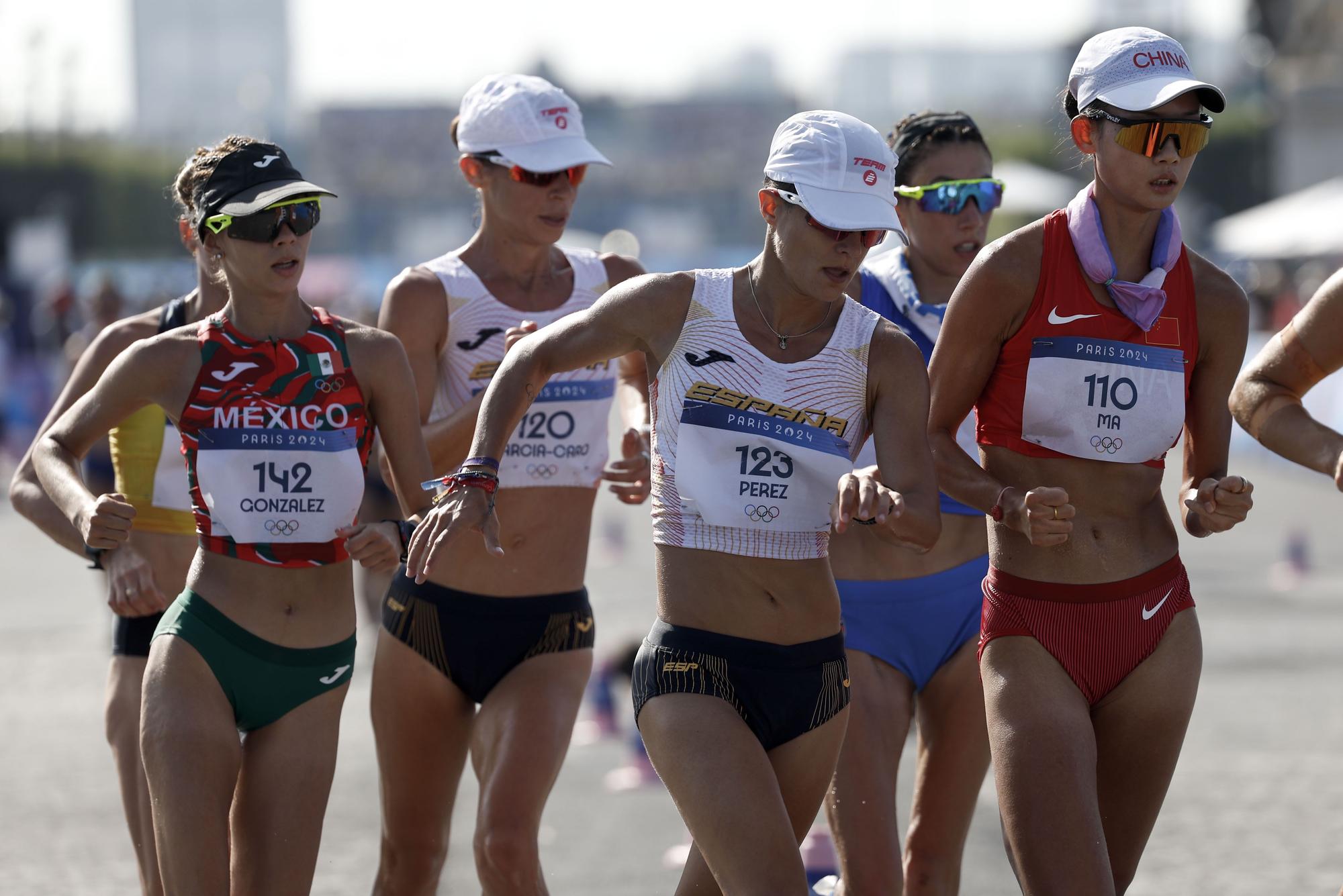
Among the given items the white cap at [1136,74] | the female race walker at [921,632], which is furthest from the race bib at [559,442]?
the white cap at [1136,74]

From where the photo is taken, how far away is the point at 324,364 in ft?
14.8

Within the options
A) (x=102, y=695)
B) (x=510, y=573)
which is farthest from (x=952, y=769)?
(x=102, y=695)

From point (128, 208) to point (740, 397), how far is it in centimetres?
6516

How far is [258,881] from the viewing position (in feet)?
14.0

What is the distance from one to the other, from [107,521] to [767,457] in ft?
4.95

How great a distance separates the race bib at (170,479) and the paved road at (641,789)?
79.5 inches

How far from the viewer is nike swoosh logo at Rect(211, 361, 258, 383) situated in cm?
446

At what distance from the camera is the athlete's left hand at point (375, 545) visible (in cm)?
431

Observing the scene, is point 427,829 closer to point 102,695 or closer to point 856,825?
point 856,825

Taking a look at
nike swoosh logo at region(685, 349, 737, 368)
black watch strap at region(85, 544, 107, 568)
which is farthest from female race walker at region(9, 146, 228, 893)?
nike swoosh logo at region(685, 349, 737, 368)

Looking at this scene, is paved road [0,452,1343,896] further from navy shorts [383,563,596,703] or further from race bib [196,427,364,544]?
race bib [196,427,364,544]

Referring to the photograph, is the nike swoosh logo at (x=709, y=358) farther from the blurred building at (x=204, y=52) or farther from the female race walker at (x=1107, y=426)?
the blurred building at (x=204, y=52)

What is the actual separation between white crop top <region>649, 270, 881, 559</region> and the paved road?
9.13 ft

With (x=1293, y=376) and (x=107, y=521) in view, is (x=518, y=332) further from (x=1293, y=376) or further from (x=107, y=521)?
(x=1293, y=376)
